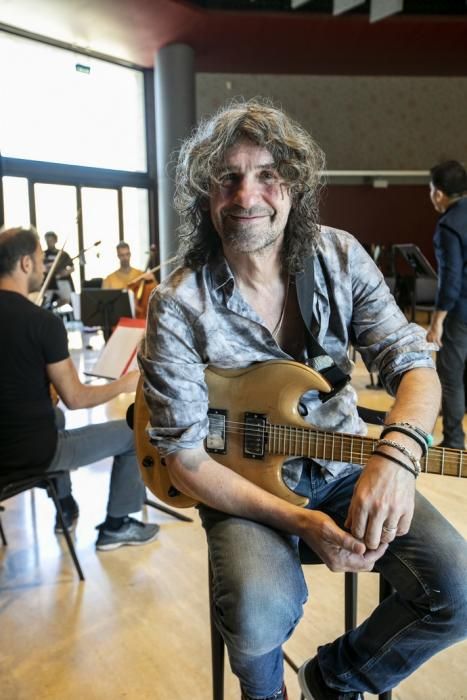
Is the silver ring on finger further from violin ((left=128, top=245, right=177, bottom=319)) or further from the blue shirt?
violin ((left=128, top=245, right=177, bottom=319))

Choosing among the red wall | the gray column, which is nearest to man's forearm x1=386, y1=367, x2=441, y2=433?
the gray column

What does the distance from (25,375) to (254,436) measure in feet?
3.44

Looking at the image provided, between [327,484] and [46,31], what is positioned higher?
[46,31]

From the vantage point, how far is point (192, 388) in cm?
113

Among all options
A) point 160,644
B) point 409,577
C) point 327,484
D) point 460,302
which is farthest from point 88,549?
point 460,302

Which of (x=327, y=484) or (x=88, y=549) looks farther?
(x=88, y=549)

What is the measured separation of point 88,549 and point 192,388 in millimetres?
1402

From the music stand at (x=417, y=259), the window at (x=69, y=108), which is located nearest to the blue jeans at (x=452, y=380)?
the music stand at (x=417, y=259)

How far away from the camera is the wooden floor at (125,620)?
1.49 meters

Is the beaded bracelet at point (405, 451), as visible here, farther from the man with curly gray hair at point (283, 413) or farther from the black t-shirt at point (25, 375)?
the black t-shirt at point (25, 375)

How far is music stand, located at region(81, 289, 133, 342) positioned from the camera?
4.80 metres

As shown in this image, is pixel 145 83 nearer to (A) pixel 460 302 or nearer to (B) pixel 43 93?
(B) pixel 43 93

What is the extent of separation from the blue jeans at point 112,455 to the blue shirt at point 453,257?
1.83m

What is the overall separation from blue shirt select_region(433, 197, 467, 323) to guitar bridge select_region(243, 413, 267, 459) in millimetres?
2140
